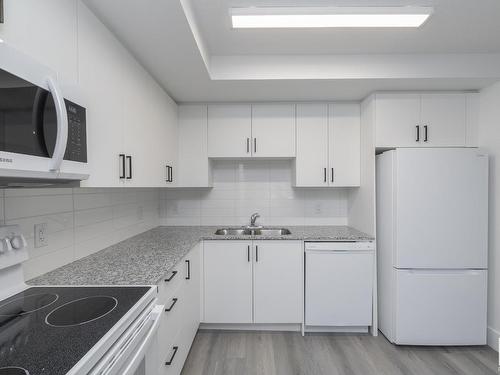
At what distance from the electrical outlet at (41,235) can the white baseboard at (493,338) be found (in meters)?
3.26

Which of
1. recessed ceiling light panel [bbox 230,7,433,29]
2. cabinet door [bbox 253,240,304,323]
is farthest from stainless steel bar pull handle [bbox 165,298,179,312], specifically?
recessed ceiling light panel [bbox 230,7,433,29]

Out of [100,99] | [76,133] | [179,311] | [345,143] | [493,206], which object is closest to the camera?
[76,133]

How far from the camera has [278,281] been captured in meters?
2.36

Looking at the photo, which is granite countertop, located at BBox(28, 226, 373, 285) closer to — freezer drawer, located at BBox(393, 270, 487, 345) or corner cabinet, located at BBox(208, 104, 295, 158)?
freezer drawer, located at BBox(393, 270, 487, 345)

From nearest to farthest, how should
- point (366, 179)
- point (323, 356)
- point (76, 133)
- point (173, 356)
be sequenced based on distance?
point (76, 133)
point (173, 356)
point (323, 356)
point (366, 179)

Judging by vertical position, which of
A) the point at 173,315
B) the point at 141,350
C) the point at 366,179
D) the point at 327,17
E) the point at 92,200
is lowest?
the point at 173,315

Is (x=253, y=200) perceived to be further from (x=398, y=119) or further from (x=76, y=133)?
(x=76, y=133)

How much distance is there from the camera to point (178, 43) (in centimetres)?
160

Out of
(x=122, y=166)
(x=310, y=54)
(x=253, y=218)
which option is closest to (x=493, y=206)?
(x=310, y=54)

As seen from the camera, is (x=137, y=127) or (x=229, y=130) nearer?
(x=137, y=127)

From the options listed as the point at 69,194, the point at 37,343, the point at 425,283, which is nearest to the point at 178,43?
the point at 69,194

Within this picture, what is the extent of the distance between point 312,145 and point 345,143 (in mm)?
331

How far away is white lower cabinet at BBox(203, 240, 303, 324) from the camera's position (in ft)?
7.72

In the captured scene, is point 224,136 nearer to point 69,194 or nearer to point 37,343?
point 69,194
